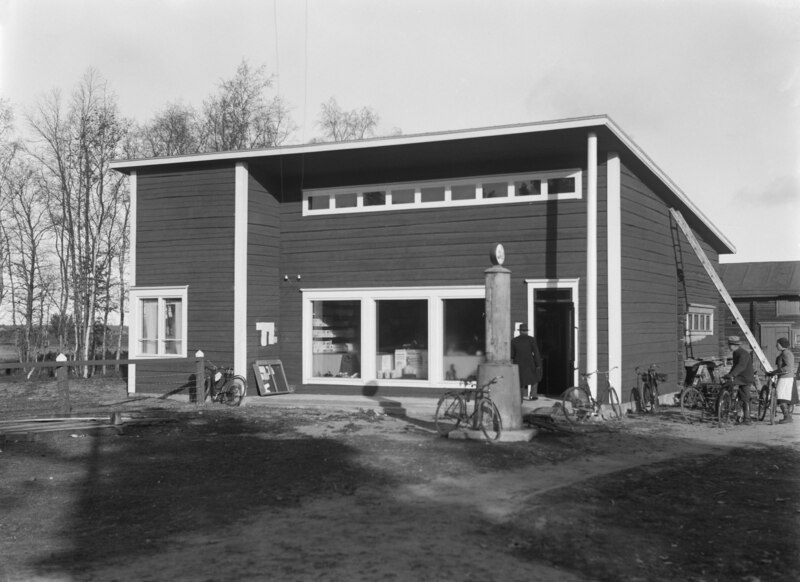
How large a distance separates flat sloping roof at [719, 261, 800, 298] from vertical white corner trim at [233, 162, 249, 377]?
91.8 ft

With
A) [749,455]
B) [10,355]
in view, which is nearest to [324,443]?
[749,455]

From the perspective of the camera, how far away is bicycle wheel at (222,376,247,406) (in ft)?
55.7

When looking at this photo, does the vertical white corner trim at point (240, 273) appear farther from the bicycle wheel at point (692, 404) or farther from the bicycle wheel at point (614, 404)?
the bicycle wheel at point (692, 404)

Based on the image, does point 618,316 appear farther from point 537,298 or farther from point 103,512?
point 103,512

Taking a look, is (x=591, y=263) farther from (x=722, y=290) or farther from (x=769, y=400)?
(x=722, y=290)

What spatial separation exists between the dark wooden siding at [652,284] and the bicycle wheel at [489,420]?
15.6 feet

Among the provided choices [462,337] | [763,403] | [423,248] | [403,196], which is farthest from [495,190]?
[763,403]

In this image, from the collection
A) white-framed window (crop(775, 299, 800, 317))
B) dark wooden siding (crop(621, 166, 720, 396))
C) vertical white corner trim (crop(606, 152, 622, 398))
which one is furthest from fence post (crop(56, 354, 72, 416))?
white-framed window (crop(775, 299, 800, 317))

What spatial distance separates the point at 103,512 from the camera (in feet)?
25.0

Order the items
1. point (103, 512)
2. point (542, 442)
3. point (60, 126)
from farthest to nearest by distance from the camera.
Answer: point (60, 126)
point (542, 442)
point (103, 512)

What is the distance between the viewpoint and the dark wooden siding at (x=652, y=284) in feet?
51.6

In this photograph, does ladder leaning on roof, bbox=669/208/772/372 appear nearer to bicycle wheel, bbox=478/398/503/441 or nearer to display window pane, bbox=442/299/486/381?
display window pane, bbox=442/299/486/381

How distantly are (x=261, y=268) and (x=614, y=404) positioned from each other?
8.46m

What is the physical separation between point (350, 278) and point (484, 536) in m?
11.5
